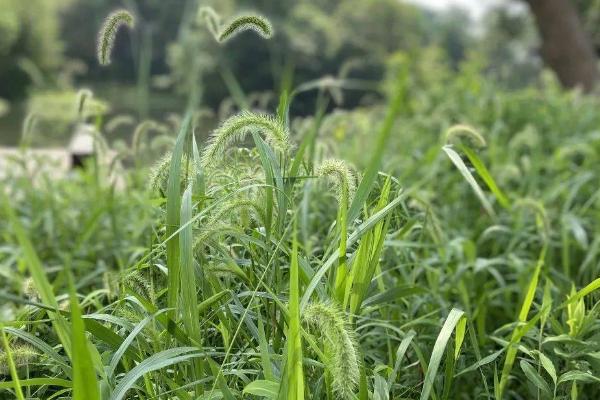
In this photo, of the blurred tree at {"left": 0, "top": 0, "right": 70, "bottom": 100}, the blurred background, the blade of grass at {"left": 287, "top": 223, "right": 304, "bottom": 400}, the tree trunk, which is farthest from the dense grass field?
the blurred tree at {"left": 0, "top": 0, "right": 70, "bottom": 100}

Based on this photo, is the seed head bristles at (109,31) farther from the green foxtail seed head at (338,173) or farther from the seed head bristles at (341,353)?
the seed head bristles at (341,353)

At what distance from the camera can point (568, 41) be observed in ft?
28.9

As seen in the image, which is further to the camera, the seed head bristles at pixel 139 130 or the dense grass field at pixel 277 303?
the seed head bristles at pixel 139 130

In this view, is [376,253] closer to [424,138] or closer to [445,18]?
[424,138]

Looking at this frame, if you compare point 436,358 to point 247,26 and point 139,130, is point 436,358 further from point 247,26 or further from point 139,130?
point 139,130

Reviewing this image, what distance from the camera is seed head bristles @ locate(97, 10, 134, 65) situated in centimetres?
128

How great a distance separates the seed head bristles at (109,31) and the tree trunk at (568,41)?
8.39 meters

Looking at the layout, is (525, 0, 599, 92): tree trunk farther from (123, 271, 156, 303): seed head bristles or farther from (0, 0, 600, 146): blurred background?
(123, 271, 156, 303): seed head bristles

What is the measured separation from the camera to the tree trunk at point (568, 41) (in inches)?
345

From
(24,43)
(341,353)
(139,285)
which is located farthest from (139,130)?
(24,43)

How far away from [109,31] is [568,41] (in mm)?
8535

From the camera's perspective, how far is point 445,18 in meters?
64.4

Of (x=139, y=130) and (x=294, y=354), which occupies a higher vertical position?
(x=139, y=130)

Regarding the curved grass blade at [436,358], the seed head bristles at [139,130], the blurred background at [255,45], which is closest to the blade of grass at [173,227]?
the curved grass blade at [436,358]
